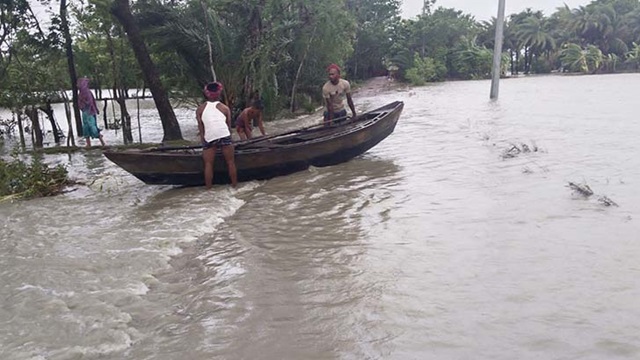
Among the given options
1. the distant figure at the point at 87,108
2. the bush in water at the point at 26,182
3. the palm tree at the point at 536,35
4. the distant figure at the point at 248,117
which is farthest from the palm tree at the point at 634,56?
the bush in water at the point at 26,182

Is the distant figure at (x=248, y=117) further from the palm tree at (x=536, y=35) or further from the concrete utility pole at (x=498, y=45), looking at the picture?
the palm tree at (x=536, y=35)

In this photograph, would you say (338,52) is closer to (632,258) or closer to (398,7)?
(632,258)

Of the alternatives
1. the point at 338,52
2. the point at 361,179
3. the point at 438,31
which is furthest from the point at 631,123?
the point at 438,31

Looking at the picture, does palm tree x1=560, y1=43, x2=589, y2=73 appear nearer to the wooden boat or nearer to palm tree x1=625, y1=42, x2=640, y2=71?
palm tree x1=625, y1=42, x2=640, y2=71

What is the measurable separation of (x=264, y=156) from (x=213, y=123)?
927 millimetres

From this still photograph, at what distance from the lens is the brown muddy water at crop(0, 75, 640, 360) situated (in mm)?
3242

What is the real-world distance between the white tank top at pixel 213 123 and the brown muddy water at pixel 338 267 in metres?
0.84

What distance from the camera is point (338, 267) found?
4430 millimetres

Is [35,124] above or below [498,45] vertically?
below

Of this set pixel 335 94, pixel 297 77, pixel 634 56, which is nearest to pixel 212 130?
pixel 335 94

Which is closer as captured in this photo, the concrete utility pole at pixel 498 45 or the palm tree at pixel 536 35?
the concrete utility pole at pixel 498 45

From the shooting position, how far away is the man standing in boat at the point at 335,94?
9595 mm

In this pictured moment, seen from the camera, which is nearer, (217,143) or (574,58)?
(217,143)

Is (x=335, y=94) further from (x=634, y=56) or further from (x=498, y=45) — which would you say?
(x=634, y=56)
